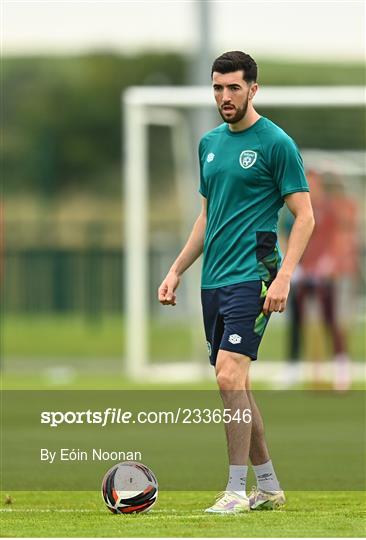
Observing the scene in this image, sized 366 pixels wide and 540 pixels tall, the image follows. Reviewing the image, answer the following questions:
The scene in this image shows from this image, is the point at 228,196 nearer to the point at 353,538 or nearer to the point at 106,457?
the point at 353,538

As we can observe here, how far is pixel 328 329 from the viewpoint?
1733 cm

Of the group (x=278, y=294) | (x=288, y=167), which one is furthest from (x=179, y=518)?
(x=288, y=167)

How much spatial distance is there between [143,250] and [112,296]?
11.3 meters

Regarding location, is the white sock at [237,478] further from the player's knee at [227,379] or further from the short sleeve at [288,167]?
the short sleeve at [288,167]

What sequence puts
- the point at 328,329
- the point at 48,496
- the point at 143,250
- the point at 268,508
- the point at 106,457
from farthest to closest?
the point at 143,250 < the point at 328,329 < the point at 106,457 < the point at 48,496 < the point at 268,508

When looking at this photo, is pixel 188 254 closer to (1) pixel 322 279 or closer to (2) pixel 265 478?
(2) pixel 265 478

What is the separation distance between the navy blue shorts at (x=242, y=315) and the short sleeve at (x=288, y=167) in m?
→ 0.50

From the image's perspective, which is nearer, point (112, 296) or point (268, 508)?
point (268, 508)

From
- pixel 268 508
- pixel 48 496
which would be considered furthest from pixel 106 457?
pixel 268 508

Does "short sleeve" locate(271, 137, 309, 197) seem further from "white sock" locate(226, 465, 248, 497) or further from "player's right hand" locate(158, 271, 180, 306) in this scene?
"white sock" locate(226, 465, 248, 497)

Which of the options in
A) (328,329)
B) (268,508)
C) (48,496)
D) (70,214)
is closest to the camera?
(268,508)

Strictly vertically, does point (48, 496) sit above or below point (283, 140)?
below

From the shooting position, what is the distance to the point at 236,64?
7.90 m

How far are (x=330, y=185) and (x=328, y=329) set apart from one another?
1.59 m
